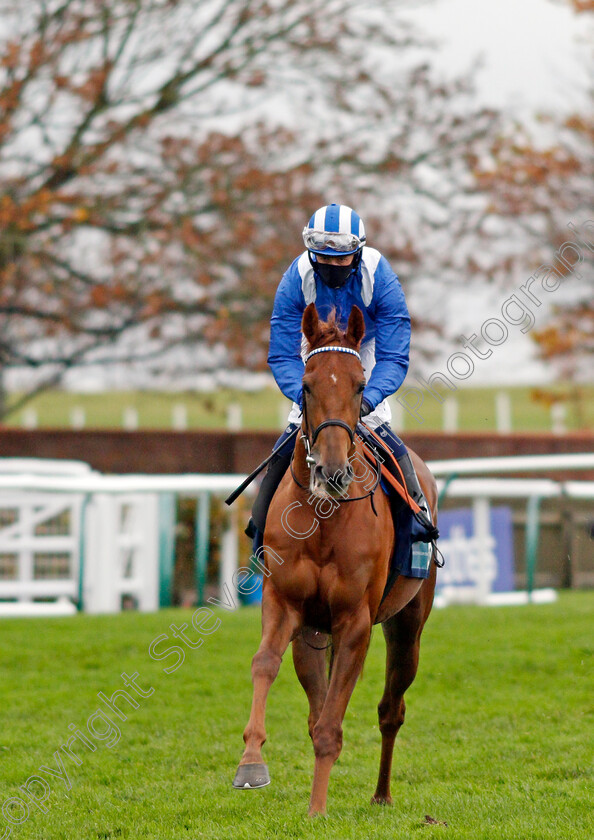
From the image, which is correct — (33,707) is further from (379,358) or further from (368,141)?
(368,141)

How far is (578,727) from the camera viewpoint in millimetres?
5918

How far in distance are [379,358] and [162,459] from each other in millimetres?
10818

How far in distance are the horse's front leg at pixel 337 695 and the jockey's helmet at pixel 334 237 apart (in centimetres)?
140

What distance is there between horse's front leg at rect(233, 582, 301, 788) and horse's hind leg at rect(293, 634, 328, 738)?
0.38 metres

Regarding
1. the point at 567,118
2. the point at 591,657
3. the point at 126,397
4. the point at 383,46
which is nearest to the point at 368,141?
the point at 383,46

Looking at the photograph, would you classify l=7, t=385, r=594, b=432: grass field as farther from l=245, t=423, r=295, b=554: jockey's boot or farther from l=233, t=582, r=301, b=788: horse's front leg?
l=233, t=582, r=301, b=788: horse's front leg

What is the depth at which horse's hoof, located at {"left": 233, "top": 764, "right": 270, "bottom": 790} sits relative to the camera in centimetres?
365

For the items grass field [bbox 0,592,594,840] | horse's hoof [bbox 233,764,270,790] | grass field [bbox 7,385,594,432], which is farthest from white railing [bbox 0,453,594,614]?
horse's hoof [bbox 233,764,270,790]

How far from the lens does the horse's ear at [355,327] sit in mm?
4191

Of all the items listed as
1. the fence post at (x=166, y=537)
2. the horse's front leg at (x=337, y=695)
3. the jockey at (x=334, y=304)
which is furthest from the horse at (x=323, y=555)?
the fence post at (x=166, y=537)

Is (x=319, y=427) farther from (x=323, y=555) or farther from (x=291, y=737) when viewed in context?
(x=291, y=737)

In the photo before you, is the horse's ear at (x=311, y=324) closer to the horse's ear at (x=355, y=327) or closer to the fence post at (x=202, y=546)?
the horse's ear at (x=355, y=327)

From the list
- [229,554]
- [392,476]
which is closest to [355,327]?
[392,476]

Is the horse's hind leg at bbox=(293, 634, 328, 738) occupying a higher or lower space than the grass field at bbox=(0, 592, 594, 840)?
higher
